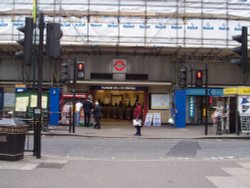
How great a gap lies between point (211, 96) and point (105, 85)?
747cm

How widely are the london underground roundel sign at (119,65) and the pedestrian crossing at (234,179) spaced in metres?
18.6

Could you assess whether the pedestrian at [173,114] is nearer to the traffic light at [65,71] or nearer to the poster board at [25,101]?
the traffic light at [65,71]

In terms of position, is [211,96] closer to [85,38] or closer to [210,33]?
[210,33]

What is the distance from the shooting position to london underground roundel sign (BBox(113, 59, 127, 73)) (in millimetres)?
29031

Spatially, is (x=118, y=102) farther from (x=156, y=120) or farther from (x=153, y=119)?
(x=156, y=120)

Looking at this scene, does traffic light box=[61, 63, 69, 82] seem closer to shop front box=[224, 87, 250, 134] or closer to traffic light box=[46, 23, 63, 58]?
traffic light box=[46, 23, 63, 58]

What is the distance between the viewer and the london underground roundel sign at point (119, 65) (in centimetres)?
2903

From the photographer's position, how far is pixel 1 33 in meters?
26.9

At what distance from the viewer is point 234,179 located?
9469mm

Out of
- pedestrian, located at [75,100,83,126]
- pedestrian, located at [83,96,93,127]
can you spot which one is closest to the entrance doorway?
pedestrian, located at [75,100,83,126]

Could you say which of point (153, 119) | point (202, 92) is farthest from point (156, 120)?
point (202, 92)

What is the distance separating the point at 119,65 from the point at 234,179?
66.2ft

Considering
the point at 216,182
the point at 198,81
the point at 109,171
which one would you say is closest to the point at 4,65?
the point at 198,81

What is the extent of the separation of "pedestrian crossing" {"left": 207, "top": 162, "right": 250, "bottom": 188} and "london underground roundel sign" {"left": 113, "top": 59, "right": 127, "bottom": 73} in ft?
61.0
